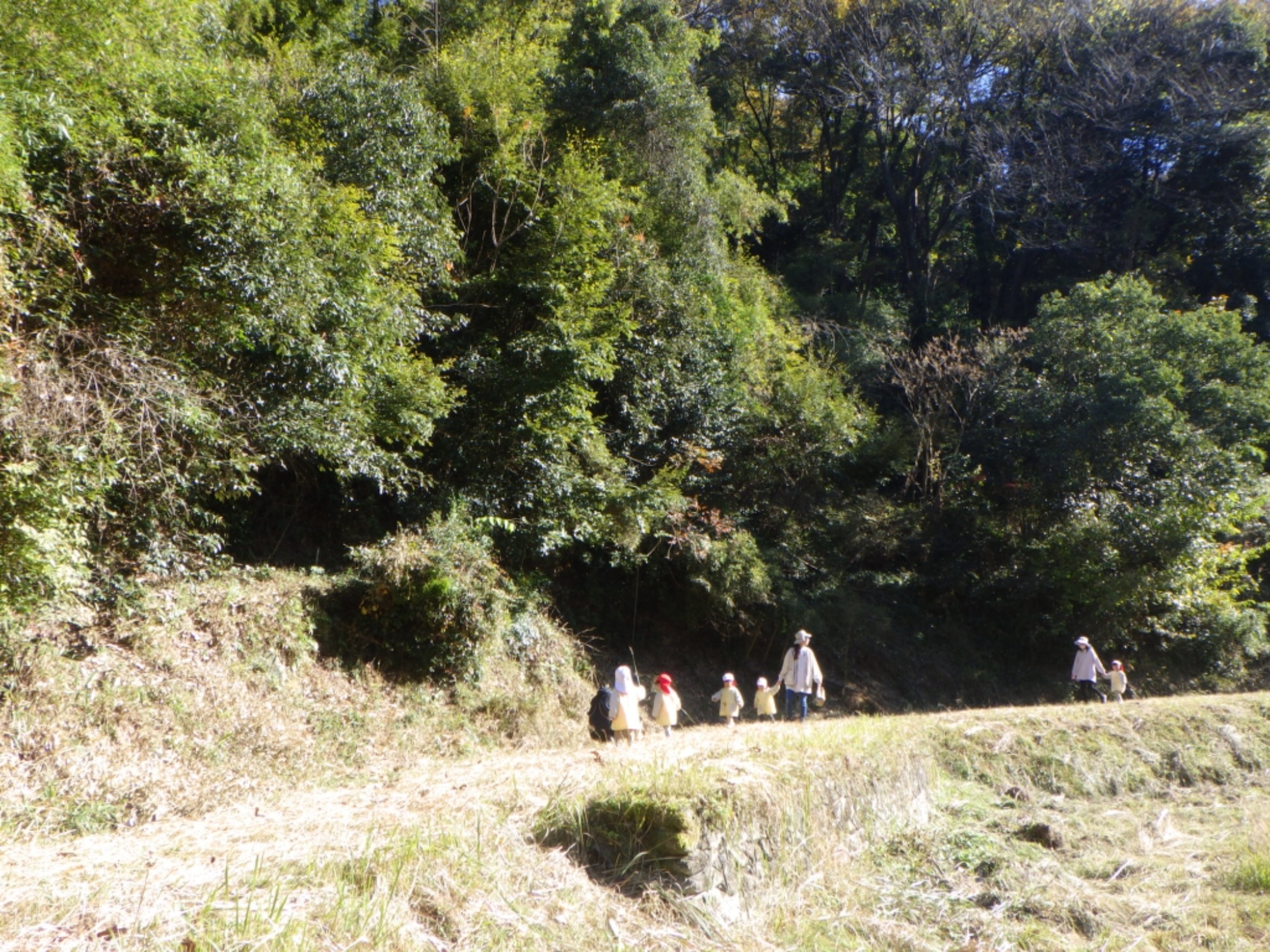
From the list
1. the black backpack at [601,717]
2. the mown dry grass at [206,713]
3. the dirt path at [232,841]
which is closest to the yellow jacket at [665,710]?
the black backpack at [601,717]

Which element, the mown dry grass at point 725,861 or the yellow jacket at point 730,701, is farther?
the yellow jacket at point 730,701

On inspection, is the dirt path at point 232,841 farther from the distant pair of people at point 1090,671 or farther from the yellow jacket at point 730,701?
the distant pair of people at point 1090,671

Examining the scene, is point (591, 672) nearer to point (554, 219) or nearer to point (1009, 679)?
point (554, 219)

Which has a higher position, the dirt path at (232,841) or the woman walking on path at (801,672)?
the woman walking on path at (801,672)

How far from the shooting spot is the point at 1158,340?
21828 mm

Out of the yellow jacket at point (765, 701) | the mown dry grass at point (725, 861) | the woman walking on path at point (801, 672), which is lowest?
the mown dry grass at point (725, 861)

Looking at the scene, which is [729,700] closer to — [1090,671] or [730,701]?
[730,701]

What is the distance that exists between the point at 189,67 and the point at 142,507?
5.01 metres

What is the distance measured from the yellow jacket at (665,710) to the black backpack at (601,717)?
2.71 feet

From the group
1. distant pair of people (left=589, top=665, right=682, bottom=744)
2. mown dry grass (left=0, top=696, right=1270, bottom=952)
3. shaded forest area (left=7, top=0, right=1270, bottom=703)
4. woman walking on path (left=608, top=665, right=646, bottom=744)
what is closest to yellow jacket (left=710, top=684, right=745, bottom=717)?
distant pair of people (left=589, top=665, right=682, bottom=744)

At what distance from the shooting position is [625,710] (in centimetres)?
1184

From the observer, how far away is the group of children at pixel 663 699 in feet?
38.9

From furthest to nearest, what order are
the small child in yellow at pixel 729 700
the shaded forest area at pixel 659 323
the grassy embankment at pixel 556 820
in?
the small child in yellow at pixel 729 700 → the shaded forest area at pixel 659 323 → the grassy embankment at pixel 556 820

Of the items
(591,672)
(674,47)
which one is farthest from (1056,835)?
(674,47)
